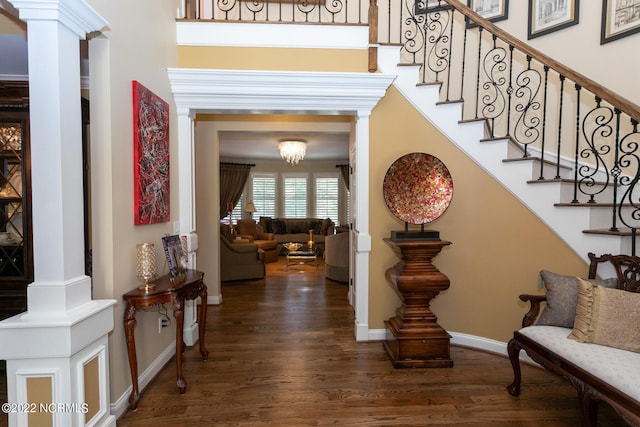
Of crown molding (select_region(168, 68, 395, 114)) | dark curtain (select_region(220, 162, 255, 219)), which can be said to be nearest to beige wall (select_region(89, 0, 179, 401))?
crown molding (select_region(168, 68, 395, 114))

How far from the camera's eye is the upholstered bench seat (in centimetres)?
166

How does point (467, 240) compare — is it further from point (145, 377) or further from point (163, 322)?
point (145, 377)

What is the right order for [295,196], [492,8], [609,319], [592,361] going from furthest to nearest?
1. [295,196]
2. [492,8]
3. [609,319]
4. [592,361]

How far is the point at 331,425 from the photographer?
2.05 m

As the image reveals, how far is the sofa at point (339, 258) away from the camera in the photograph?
5.64m

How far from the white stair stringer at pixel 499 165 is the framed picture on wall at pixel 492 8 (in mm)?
1650

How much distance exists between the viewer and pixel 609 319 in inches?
77.5

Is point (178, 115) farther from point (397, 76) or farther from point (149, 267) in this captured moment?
point (397, 76)

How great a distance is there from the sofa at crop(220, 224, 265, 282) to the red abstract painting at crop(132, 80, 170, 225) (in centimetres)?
306

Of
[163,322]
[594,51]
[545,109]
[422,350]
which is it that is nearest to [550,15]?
[594,51]

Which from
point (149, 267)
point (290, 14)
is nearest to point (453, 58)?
point (290, 14)

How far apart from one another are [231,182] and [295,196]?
194 centimetres

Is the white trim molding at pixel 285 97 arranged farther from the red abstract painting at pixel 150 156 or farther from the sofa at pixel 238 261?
the sofa at pixel 238 261

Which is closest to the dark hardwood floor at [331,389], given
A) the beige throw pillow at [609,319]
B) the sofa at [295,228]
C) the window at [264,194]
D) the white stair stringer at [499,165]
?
the beige throw pillow at [609,319]
